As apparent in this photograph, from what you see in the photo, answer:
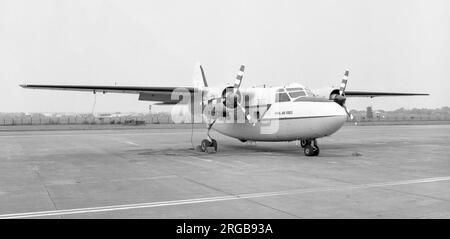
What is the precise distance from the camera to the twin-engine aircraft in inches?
640

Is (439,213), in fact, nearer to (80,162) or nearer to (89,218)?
(89,218)

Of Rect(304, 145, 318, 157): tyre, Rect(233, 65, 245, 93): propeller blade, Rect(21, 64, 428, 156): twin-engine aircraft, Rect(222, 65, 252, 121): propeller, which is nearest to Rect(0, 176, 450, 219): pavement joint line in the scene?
Rect(21, 64, 428, 156): twin-engine aircraft

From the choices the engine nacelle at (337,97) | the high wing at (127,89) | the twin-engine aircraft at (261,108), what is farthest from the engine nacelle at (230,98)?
the engine nacelle at (337,97)

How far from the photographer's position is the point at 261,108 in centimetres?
1862

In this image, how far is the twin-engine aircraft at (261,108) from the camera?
16250 millimetres

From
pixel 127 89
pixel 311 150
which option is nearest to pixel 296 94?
pixel 311 150

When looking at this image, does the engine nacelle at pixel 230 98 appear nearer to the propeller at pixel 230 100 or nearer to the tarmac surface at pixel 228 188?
the propeller at pixel 230 100

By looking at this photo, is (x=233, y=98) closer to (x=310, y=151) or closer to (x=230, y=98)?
(x=230, y=98)

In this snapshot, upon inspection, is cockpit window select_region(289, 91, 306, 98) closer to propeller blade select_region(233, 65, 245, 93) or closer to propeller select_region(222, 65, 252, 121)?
propeller select_region(222, 65, 252, 121)
